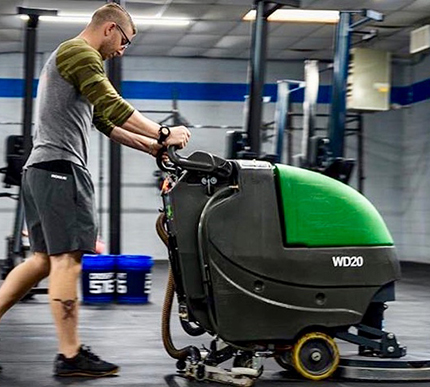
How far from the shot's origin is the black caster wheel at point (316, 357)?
293 centimetres

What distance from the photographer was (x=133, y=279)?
20.6 ft

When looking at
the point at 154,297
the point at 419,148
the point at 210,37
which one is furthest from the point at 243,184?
the point at 419,148

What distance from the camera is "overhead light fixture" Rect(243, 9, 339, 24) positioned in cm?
1057

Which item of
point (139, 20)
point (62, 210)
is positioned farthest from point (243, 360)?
point (139, 20)

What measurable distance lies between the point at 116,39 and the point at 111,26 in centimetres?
5

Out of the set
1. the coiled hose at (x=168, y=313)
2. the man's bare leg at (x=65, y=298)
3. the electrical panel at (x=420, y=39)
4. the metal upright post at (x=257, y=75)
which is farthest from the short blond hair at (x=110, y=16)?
the electrical panel at (x=420, y=39)

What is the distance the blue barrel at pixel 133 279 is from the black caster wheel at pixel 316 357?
10.8 ft

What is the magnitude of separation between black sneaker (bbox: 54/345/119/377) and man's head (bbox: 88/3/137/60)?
3.48 feet

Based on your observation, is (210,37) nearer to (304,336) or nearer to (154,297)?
(154,297)

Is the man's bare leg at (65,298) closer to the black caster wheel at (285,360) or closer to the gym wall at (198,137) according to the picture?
the black caster wheel at (285,360)

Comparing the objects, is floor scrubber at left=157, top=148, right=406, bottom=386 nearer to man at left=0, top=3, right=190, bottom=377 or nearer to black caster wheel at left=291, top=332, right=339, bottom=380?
black caster wheel at left=291, top=332, right=339, bottom=380

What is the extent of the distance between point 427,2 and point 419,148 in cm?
356

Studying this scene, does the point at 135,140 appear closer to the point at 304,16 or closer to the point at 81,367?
the point at 81,367

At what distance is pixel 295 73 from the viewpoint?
1388 centimetres
